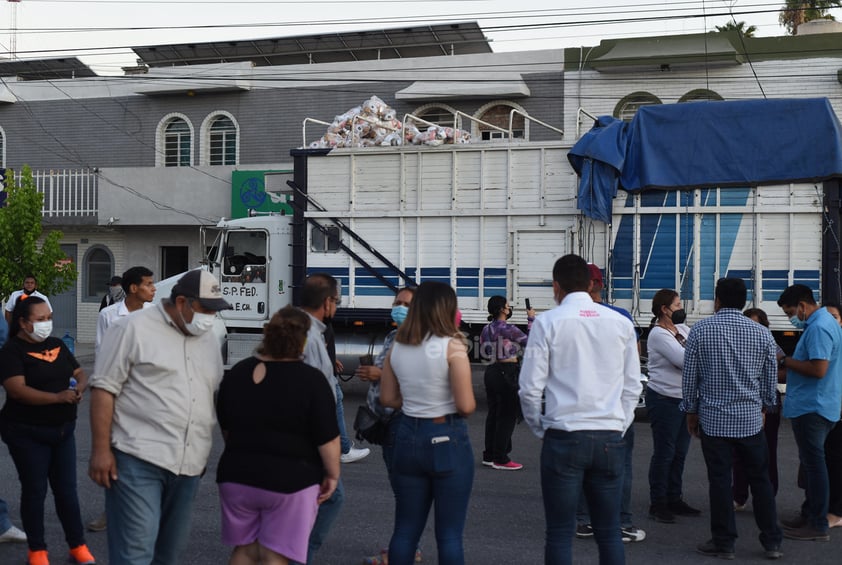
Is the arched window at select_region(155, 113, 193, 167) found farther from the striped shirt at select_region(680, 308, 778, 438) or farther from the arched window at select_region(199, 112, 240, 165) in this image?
the striped shirt at select_region(680, 308, 778, 438)

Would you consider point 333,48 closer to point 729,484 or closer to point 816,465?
point 816,465

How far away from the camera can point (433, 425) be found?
195 inches

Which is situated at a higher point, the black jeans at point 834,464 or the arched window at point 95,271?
the arched window at point 95,271

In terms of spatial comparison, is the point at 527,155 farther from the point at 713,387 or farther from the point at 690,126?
the point at 713,387

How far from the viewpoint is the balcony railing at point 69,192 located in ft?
80.9

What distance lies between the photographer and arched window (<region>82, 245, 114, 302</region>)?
82.5 ft

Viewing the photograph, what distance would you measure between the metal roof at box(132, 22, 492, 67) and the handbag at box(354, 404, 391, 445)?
62.0 ft

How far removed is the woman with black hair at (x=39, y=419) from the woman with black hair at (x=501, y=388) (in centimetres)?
444

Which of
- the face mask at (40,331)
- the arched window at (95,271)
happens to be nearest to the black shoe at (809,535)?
the face mask at (40,331)

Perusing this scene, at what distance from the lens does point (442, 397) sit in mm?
4969

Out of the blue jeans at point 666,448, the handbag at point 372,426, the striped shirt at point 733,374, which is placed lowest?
the blue jeans at point 666,448

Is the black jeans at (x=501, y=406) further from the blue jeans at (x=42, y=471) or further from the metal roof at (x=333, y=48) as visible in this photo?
the metal roof at (x=333, y=48)

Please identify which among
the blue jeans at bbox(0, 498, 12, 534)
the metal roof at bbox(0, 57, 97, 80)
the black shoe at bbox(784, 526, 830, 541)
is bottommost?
the black shoe at bbox(784, 526, 830, 541)

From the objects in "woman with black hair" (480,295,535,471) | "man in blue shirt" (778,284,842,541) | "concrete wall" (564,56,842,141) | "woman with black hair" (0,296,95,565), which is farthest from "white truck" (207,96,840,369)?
"woman with black hair" (0,296,95,565)
